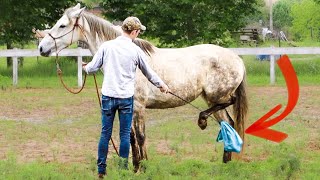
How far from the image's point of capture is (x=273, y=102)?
15602 millimetres

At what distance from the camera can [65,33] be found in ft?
28.0

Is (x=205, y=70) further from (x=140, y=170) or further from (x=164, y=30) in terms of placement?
(x=164, y=30)

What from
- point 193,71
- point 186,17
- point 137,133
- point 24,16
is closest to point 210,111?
point 193,71

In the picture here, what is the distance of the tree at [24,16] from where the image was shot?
2334 centimetres

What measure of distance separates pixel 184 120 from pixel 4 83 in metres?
8.88

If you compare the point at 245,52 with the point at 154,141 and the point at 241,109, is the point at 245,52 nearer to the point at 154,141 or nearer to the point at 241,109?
the point at 154,141

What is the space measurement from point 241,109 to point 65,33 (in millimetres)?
2421

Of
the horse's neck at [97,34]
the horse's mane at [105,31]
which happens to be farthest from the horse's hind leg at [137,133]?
the horse's neck at [97,34]

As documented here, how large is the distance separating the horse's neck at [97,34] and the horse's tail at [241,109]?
6.07 ft

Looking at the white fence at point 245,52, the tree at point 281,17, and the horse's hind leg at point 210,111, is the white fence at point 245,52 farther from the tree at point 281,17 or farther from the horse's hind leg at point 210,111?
the tree at point 281,17

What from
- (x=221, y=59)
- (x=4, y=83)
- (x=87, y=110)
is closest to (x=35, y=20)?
(x=4, y=83)

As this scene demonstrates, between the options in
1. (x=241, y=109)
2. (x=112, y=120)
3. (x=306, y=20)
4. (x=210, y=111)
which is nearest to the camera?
(x=112, y=120)

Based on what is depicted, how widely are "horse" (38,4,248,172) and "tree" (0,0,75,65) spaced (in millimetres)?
15141

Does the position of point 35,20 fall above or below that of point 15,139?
above
